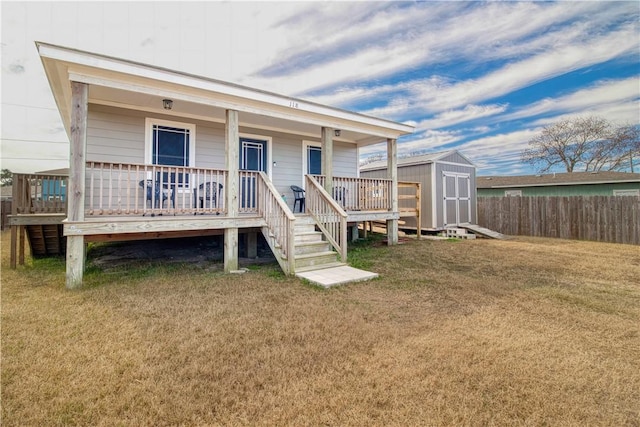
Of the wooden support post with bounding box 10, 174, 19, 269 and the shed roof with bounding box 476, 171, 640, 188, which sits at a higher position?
the shed roof with bounding box 476, 171, 640, 188

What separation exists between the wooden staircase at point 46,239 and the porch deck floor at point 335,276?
683 cm

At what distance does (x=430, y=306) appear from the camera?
12.8 ft

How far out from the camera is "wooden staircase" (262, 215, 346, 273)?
568cm

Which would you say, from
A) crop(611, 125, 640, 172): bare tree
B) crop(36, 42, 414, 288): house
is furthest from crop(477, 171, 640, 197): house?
crop(36, 42, 414, 288): house

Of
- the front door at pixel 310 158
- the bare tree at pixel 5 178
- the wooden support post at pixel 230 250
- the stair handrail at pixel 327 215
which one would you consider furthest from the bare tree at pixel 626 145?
the bare tree at pixel 5 178

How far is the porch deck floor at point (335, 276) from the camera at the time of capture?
4.92 m

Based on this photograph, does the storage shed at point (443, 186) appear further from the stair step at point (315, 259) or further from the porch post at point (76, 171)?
the porch post at point (76, 171)

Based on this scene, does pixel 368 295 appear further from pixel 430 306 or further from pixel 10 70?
pixel 10 70

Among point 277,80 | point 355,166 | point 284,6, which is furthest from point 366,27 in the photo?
point 277,80

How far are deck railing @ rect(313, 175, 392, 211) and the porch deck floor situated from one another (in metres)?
2.55

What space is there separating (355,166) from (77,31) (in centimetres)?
1003

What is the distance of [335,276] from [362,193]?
3690mm

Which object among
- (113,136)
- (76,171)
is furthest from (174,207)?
(113,136)

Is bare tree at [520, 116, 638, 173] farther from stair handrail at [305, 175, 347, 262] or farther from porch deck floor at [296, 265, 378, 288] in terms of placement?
porch deck floor at [296, 265, 378, 288]
